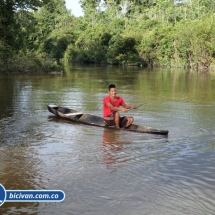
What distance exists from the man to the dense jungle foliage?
14074mm

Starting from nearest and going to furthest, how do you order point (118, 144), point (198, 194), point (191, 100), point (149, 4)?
point (198, 194)
point (118, 144)
point (191, 100)
point (149, 4)

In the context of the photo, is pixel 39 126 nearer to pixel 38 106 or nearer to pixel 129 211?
pixel 38 106

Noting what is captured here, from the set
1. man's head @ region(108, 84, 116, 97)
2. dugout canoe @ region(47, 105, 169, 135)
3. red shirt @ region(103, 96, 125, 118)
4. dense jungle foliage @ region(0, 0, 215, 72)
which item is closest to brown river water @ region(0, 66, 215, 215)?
dugout canoe @ region(47, 105, 169, 135)

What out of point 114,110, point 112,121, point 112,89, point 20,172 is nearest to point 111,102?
point 114,110

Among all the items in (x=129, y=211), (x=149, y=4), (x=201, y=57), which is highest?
(x=149, y=4)

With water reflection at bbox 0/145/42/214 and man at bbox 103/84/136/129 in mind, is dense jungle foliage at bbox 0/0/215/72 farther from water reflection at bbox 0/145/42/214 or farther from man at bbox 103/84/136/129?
water reflection at bbox 0/145/42/214

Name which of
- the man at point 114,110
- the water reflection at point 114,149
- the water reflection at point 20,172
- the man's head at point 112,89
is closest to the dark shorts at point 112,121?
the man at point 114,110

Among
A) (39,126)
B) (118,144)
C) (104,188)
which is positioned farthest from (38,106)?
(104,188)

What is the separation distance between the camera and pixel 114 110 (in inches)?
385

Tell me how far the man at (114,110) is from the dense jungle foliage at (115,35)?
14.1 meters

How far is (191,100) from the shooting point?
1684 cm

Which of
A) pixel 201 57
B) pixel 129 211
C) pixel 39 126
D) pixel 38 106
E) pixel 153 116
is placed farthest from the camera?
pixel 201 57

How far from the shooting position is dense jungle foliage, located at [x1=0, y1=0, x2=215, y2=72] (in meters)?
26.1

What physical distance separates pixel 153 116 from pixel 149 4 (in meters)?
71.5
